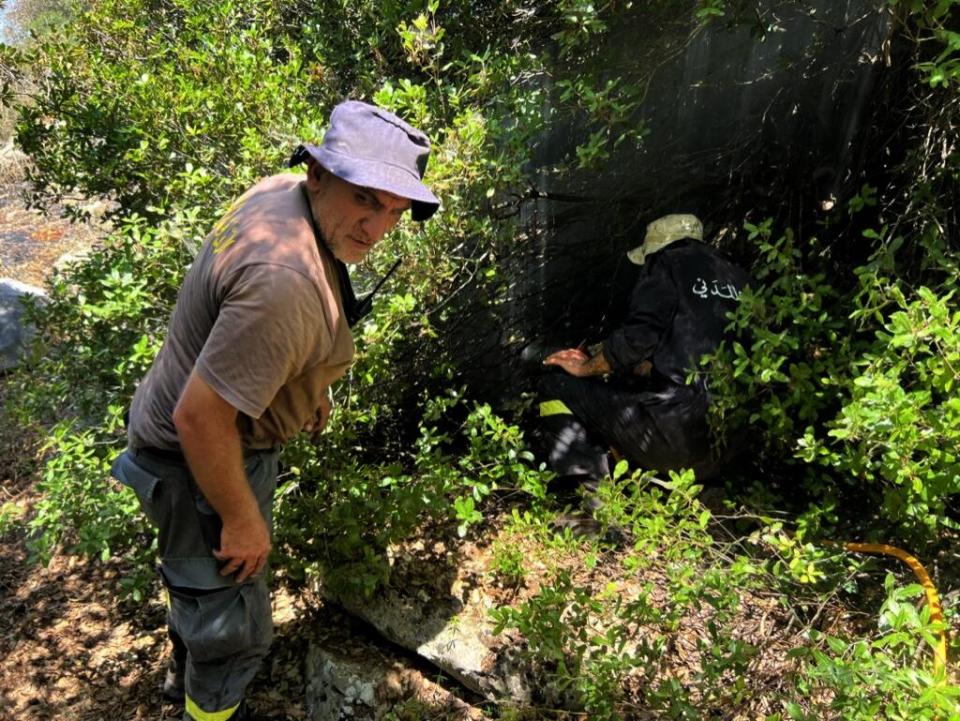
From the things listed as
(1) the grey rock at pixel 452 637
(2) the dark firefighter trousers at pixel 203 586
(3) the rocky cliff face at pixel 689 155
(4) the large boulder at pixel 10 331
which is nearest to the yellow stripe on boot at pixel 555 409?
(3) the rocky cliff face at pixel 689 155

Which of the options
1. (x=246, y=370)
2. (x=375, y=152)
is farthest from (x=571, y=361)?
(x=246, y=370)

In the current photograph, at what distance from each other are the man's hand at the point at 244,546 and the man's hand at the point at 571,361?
1.92 meters

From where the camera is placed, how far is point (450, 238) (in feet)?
10.2

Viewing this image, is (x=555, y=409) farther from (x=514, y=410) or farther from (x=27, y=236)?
(x=27, y=236)

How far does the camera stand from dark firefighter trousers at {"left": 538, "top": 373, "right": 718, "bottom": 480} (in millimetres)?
3119

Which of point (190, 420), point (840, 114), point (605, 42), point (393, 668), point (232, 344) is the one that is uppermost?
point (605, 42)

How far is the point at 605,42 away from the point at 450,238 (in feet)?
4.63

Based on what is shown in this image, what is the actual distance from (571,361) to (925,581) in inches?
70.5

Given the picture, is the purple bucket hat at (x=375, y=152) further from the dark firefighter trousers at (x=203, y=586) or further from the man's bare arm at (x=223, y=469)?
the dark firefighter trousers at (x=203, y=586)

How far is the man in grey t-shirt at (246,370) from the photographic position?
5.19 feet

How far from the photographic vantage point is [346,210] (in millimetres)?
1807

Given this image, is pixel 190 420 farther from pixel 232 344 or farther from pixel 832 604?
pixel 832 604

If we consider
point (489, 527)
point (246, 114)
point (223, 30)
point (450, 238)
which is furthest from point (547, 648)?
point (223, 30)

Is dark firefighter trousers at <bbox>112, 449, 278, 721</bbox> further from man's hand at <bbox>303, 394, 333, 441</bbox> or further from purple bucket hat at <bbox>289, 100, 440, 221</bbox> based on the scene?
purple bucket hat at <bbox>289, 100, 440, 221</bbox>
